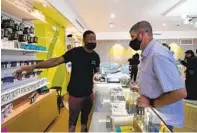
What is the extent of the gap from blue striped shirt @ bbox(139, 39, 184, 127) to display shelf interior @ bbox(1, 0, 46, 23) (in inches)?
76.0

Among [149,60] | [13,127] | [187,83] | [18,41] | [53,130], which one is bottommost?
[53,130]

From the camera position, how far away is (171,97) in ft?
5.52

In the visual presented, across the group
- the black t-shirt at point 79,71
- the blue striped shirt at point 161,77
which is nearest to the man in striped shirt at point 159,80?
the blue striped shirt at point 161,77

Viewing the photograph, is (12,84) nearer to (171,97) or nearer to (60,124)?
(171,97)

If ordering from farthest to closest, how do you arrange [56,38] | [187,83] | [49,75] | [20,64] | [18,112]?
[56,38] < [49,75] < [187,83] < [20,64] < [18,112]

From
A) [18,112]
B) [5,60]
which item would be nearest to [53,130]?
[18,112]

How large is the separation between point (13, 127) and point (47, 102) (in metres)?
1.75

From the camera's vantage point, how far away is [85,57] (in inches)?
114

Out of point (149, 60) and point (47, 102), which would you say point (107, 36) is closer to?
point (47, 102)

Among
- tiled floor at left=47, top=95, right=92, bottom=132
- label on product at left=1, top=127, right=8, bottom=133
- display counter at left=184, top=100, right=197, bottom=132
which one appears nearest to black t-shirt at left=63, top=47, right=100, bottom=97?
label on product at left=1, top=127, right=8, bottom=133

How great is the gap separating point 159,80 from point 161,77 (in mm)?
33

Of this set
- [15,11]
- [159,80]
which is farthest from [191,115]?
[15,11]

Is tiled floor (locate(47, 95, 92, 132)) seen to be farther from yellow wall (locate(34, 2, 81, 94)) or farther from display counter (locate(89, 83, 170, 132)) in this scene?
display counter (locate(89, 83, 170, 132))

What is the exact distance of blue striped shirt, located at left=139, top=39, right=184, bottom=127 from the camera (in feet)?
5.48
